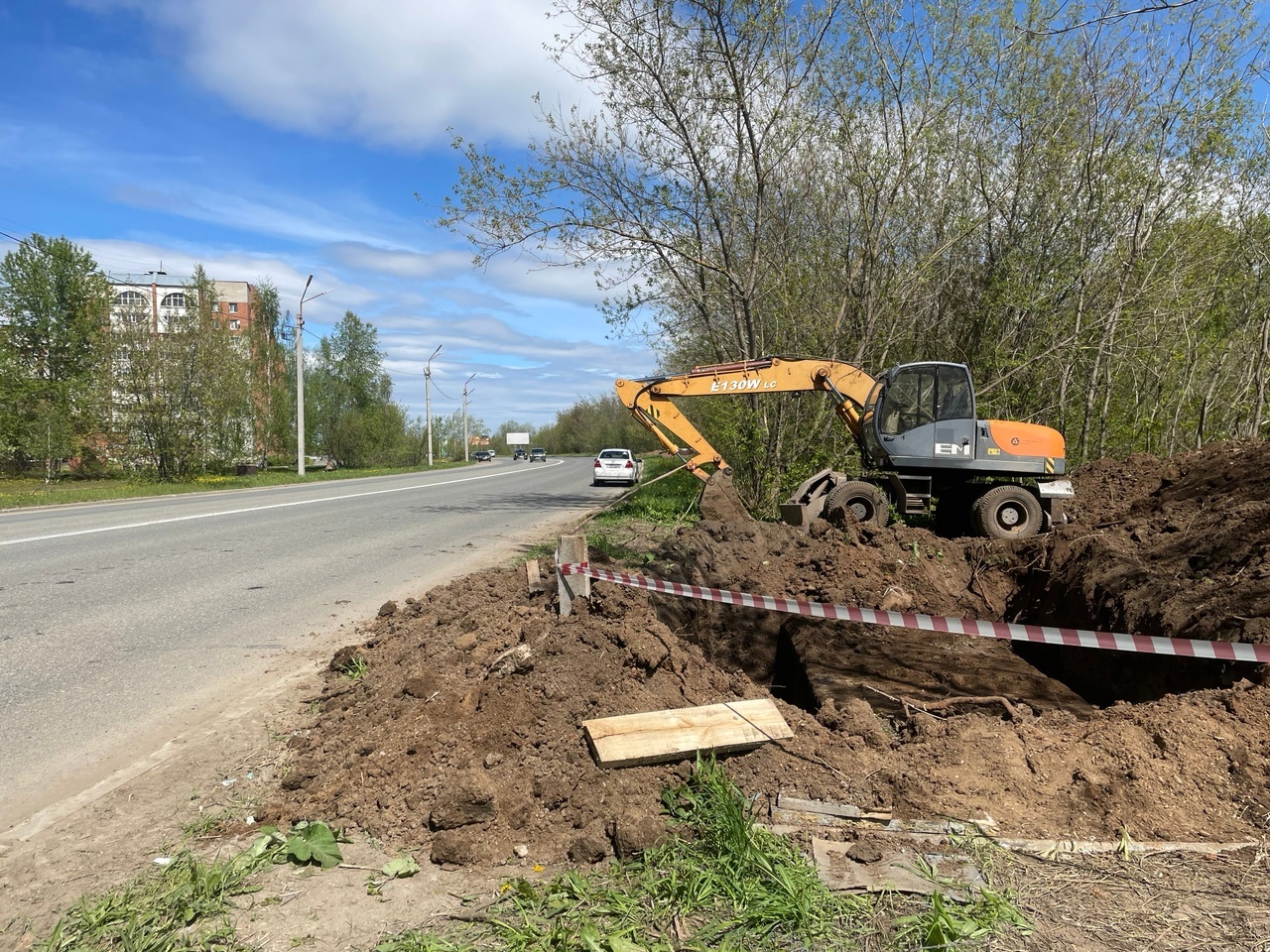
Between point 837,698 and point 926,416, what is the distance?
660 centimetres

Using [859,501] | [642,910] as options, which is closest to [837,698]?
[642,910]

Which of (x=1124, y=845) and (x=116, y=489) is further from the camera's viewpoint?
(x=116, y=489)

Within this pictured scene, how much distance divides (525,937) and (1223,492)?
9045 mm

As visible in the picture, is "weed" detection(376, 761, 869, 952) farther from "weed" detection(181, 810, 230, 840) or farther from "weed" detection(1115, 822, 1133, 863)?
"weed" detection(181, 810, 230, 840)

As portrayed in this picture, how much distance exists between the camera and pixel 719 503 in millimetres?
12109

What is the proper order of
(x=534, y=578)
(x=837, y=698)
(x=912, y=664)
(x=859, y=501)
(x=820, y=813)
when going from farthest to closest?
(x=859, y=501) < (x=534, y=578) < (x=912, y=664) < (x=837, y=698) < (x=820, y=813)

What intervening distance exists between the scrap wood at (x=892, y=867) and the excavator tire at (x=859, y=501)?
7927 mm

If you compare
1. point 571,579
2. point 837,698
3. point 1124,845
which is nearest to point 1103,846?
point 1124,845

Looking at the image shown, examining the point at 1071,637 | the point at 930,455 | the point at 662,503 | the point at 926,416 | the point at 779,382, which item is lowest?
the point at 662,503

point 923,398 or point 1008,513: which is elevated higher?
point 923,398

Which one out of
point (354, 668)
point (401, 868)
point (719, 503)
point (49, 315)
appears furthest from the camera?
point (49, 315)

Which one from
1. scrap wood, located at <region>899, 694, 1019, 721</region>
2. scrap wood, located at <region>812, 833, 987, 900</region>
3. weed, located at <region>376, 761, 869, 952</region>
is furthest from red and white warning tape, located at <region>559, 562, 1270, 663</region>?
weed, located at <region>376, 761, 869, 952</region>

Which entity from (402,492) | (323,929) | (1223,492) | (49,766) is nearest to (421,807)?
(323,929)

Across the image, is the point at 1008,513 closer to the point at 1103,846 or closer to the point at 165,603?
the point at 1103,846
